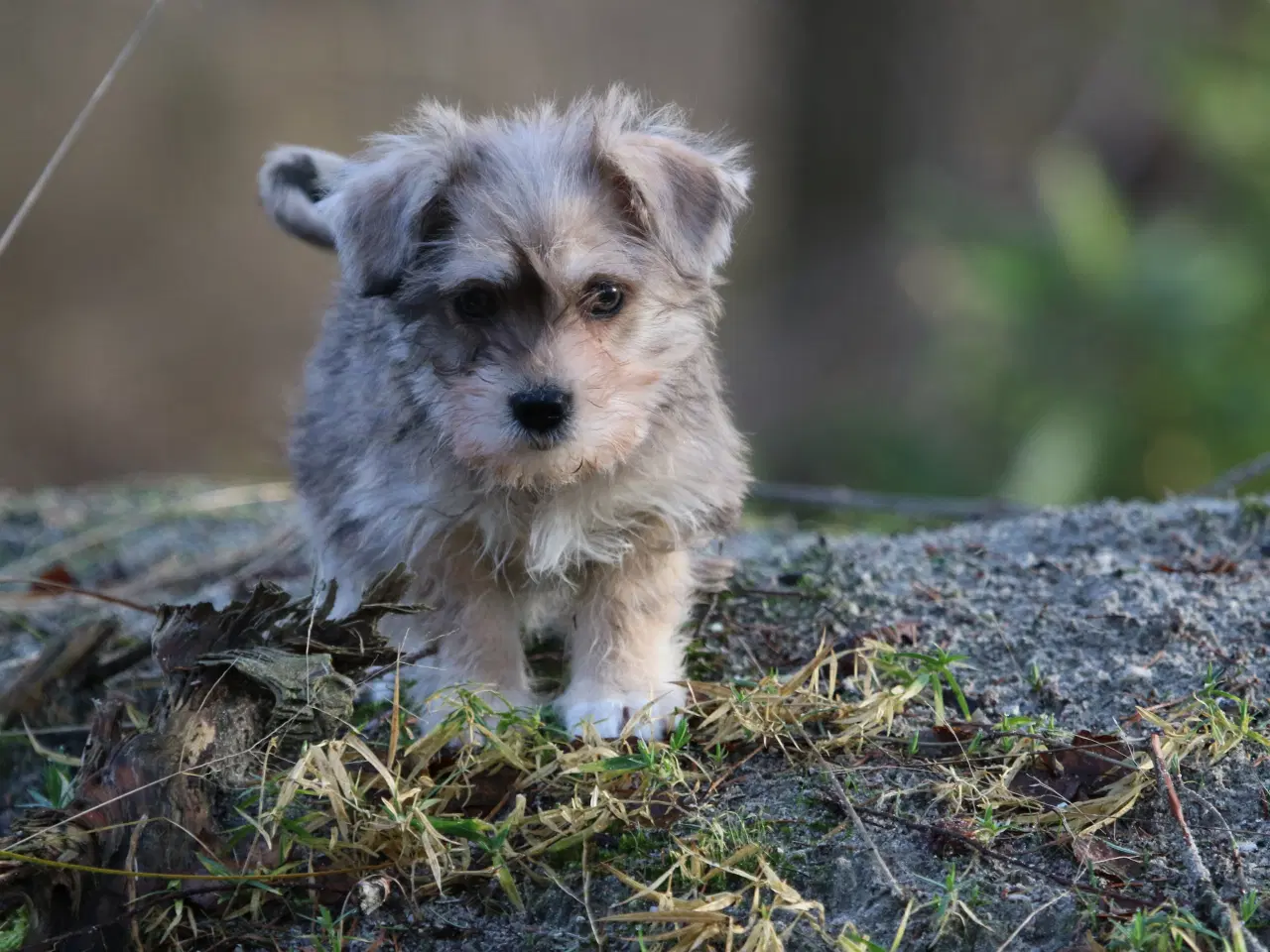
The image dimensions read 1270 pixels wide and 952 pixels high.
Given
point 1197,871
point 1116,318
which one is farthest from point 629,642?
point 1116,318

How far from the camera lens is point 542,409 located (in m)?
3.53

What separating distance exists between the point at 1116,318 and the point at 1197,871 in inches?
305

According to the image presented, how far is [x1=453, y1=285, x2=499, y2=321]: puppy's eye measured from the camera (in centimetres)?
375

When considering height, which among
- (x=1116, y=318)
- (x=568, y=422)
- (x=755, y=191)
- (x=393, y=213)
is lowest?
(x=755, y=191)

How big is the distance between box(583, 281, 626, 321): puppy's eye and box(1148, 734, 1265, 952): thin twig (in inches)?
72.1

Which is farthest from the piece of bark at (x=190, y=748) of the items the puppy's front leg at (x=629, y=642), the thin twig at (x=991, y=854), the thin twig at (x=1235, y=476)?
the thin twig at (x=1235, y=476)

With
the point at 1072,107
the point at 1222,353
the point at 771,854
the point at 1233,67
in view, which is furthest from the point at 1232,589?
the point at 1072,107

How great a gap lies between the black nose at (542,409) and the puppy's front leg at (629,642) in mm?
745

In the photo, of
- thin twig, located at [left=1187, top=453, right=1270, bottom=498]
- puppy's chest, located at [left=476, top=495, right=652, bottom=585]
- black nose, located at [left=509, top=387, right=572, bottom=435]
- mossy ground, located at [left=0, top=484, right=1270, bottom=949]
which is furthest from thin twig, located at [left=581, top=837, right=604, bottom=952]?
thin twig, located at [left=1187, top=453, right=1270, bottom=498]

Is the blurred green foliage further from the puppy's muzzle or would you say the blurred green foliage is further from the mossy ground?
the puppy's muzzle

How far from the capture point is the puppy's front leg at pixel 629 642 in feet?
12.9

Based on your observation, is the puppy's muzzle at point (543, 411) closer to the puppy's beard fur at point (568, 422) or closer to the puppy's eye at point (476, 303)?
the puppy's beard fur at point (568, 422)

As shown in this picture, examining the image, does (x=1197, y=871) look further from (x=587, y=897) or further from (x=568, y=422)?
(x=568, y=422)

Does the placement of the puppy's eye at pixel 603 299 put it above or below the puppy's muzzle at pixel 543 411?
above
